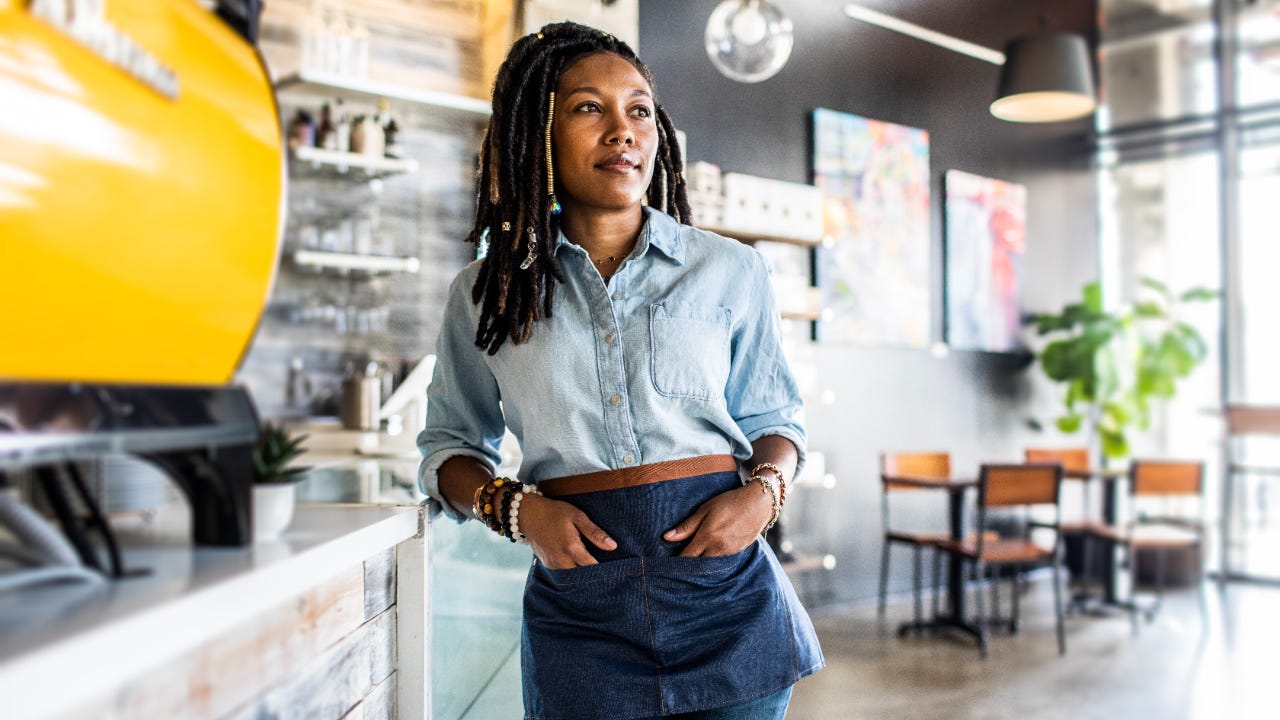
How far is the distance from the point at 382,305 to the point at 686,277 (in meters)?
3.68

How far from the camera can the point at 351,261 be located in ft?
14.5

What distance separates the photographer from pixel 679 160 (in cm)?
153

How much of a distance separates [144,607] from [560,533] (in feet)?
2.08

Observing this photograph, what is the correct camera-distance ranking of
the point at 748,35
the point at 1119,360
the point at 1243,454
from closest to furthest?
the point at 748,35
the point at 1119,360
the point at 1243,454

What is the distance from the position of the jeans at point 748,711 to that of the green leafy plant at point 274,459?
55 cm

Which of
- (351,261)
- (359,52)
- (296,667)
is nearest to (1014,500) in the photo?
(351,261)

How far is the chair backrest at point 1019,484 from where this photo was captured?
470cm

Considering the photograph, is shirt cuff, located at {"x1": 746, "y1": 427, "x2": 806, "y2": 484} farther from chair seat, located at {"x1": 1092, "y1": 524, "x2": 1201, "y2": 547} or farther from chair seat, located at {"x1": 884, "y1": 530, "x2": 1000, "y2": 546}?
chair seat, located at {"x1": 1092, "y1": 524, "x2": 1201, "y2": 547}

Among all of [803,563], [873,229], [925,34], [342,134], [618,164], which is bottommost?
[803,563]

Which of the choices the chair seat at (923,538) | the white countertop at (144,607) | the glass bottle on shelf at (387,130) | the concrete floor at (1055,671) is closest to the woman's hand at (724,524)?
the white countertop at (144,607)

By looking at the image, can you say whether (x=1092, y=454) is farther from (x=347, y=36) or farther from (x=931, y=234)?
(x=347, y=36)

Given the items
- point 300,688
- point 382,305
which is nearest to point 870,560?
point 382,305

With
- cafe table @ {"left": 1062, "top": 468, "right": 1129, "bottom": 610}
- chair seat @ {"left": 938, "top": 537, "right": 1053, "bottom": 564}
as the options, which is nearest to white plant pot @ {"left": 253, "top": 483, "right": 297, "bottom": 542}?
chair seat @ {"left": 938, "top": 537, "right": 1053, "bottom": 564}

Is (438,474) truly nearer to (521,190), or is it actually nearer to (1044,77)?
(521,190)
